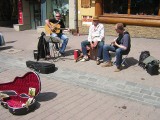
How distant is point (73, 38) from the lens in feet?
41.2

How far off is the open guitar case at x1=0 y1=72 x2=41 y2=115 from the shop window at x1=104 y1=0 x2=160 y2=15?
26.4 feet

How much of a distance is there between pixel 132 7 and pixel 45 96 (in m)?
7.87

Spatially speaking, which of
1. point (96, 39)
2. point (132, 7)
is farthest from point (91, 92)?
point (132, 7)

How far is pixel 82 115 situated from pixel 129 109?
3.27ft

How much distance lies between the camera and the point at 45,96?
19.7 feet

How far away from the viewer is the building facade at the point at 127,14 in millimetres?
11727

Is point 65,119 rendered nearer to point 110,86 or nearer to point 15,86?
point 15,86

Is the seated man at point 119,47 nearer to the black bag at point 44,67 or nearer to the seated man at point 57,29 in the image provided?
the black bag at point 44,67

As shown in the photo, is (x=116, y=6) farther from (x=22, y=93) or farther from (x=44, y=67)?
(x=22, y=93)

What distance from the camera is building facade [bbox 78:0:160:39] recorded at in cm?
1173

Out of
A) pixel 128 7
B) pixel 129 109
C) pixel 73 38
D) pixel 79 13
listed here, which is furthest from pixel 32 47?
pixel 129 109

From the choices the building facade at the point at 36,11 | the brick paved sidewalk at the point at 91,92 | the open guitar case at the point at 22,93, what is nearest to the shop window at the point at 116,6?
the building facade at the point at 36,11

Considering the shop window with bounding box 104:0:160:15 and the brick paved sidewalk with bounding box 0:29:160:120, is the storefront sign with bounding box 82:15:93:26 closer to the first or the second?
the shop window with bounding box 104:0:160:15

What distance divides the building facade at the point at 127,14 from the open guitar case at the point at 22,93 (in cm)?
766
